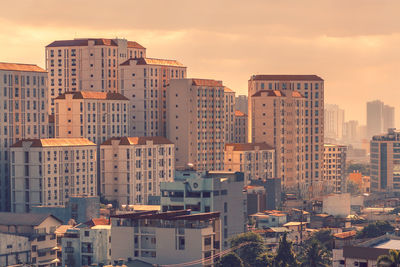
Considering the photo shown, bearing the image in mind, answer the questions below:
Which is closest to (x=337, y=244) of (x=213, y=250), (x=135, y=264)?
(x=213, y=250)

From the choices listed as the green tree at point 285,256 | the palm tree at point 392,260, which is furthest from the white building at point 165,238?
the palm tree at point 392,260

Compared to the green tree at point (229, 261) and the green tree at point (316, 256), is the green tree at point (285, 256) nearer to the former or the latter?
the green tree at point (316, 256)

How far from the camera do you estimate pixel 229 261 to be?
19375cm

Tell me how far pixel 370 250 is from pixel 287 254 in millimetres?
24329

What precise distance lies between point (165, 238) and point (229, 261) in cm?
1110

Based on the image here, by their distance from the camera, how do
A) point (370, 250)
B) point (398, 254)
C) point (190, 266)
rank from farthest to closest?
point (190, 266) → point (370, 250) → point (398, 254)

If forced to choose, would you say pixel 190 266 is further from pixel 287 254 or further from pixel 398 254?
pixel 398 254

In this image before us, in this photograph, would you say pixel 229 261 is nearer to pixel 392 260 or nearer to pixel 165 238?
pixel 165 238

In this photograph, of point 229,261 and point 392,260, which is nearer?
point 392,260

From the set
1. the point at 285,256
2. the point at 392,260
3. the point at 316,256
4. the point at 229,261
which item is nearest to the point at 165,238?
the point at 229,261

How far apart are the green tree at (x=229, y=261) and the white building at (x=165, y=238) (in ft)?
5.53

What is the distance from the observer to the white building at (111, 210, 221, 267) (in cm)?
19038

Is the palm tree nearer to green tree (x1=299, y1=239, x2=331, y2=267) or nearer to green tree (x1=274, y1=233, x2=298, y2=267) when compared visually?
green tree (x1=299, y1=239, x2=331, y2=267)

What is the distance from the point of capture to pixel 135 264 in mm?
192000
